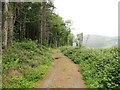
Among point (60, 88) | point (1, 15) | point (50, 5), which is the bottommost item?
point (60, 88)

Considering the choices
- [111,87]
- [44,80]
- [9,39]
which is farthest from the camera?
[9,39]

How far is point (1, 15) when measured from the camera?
828 inches

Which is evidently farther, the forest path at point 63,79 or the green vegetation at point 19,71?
the forest path at point 63,79

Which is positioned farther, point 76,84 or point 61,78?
point 61,78

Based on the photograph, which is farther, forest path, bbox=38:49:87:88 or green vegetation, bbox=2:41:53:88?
forest path, bbox=38:49:87:88

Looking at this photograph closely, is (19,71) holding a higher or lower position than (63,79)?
higher

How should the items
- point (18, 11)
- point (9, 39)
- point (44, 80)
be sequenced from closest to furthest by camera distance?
point (44, 80)
point (9, 39)
point (18, 11)

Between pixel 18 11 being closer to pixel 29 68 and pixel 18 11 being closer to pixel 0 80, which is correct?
pixel 29 68

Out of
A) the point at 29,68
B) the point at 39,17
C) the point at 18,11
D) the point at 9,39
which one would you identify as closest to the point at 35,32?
the point at 39,17

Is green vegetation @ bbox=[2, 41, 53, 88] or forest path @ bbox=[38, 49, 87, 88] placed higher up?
green vegetation @ bbox=[2, 41, 53, 88]

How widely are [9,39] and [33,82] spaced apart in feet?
29.2

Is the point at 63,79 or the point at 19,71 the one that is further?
the point at 19,71

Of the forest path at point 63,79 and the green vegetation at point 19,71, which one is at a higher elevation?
the green vegetation at point 19,71

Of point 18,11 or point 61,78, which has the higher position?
point 18,11
